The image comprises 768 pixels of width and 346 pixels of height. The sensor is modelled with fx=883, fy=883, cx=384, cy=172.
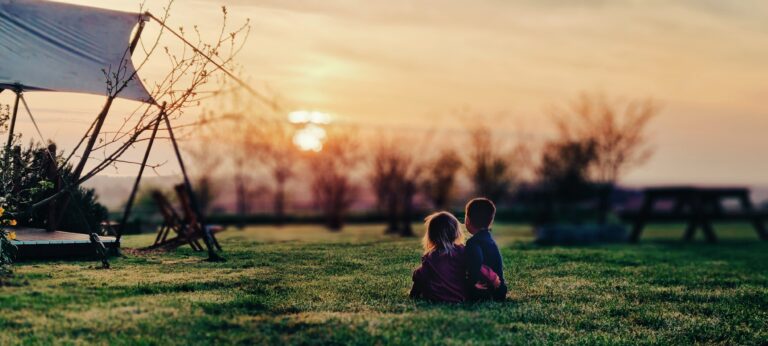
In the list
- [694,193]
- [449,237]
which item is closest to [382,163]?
[694,193]

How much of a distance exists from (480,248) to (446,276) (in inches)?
17.0

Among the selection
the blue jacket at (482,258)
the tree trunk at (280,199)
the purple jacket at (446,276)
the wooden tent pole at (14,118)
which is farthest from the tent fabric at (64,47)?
the tree trunk at (280,199)

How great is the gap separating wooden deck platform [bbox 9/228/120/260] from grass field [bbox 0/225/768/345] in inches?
12.6

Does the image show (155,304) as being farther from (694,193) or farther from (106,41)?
(694,193)

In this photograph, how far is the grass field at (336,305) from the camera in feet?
24.0

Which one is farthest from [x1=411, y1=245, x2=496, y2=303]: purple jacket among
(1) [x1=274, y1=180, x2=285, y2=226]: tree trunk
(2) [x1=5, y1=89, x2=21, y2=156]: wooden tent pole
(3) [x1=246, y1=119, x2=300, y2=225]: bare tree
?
(1) [x1=274, y1=180, x2=285, y2=226]: tree trunk

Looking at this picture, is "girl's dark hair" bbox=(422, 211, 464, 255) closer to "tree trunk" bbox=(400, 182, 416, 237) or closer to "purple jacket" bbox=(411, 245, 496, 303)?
"purple jacket" bbox=(411, 245, 496, 303)

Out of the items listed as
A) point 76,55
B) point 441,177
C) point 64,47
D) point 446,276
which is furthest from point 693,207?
point 64,47

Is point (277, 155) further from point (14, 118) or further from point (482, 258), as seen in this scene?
point (482, 258)

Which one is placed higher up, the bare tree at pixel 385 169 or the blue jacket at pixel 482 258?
the bare tree at pixel 385 169

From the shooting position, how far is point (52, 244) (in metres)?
9.94

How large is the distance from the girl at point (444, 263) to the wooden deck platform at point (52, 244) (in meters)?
4.06

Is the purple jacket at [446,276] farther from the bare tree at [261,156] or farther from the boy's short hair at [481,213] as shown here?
the bare tree at [261,156]

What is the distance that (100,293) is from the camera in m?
8.17
